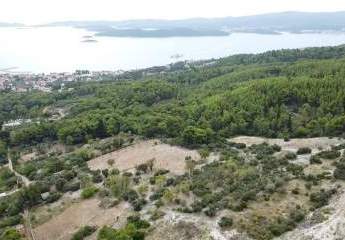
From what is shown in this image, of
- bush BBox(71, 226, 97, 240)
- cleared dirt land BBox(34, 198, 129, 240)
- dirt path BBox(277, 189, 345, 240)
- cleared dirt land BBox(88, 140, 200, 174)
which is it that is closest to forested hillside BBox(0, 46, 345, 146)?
cleared dirt land BBox(88, 140, 200, 174)

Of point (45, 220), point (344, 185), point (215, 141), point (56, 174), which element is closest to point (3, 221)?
point (45, 220)

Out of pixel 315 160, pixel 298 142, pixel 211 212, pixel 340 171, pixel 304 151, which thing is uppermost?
pixel 340 171

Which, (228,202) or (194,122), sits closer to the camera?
(228,202)

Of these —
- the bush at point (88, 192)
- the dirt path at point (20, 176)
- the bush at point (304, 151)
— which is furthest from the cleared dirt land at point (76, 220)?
the bush at point (304, 151)

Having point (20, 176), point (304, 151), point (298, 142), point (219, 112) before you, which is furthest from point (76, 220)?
point (219, 112)

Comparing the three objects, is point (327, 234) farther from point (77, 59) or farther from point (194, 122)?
point (77, 59)

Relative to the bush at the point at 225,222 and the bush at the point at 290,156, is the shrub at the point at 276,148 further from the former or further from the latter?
the bush at the point at 225,222

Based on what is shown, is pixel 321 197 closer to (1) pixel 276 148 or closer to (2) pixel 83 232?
(1) pixel 276 148
